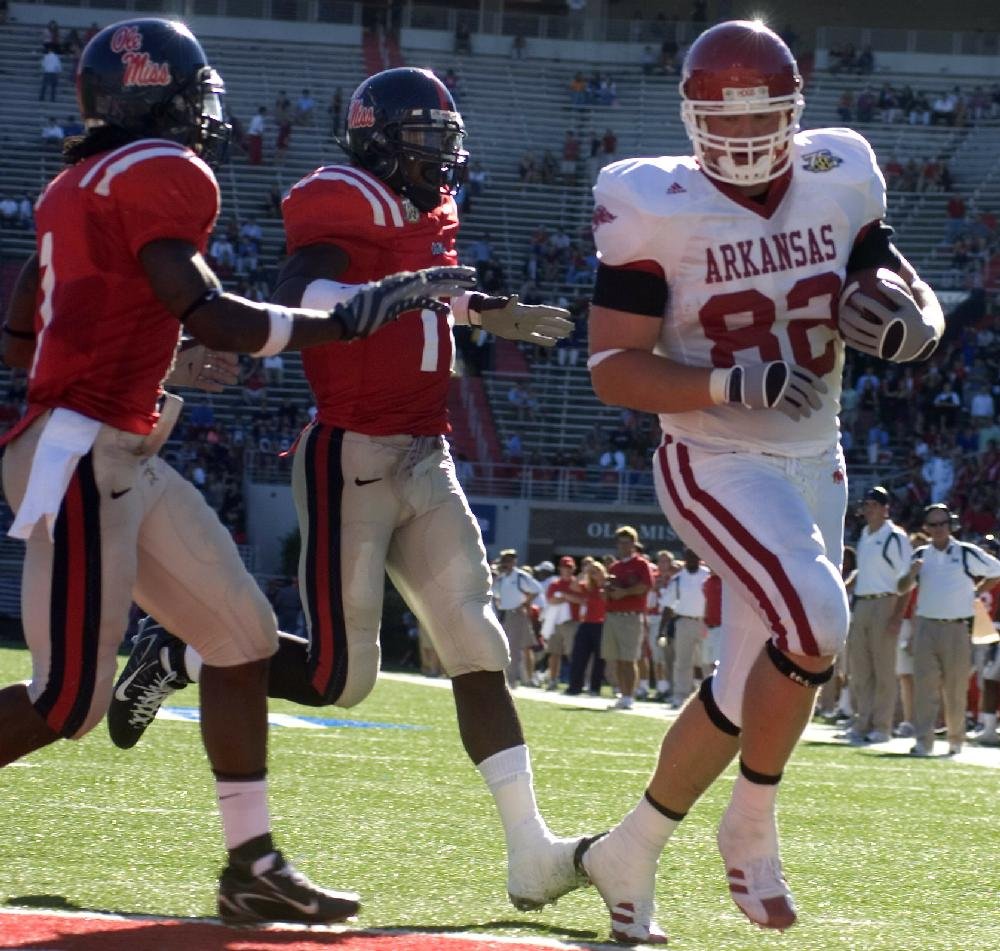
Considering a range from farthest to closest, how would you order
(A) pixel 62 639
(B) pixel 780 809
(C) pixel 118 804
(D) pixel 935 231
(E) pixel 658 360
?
(D) pixel 935 231 → (B) pixel 780 809 → (C) pixel 118 804 → (E) pixel 658 360 → (A) pixel 62 639

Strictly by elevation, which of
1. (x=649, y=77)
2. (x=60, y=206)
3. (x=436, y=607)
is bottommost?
(x=436, y=607)

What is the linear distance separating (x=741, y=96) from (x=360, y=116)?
123 cm

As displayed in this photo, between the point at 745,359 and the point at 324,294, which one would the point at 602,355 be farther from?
the point at 324,294

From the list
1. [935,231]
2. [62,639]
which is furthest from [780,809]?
[935,231]

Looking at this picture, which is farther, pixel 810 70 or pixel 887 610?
pixel 810 70

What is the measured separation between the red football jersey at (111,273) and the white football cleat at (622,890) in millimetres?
1385

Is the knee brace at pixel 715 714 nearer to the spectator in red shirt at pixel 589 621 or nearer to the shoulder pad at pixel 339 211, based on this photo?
the shoulder pad at pixel 339 211

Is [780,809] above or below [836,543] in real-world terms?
below

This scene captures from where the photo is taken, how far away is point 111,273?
3.70 m

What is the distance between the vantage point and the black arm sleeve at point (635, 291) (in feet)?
13.4

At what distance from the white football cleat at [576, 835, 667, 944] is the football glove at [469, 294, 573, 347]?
122cm

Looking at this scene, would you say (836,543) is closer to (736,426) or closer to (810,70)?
(736,426)

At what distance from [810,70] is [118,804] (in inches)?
1205

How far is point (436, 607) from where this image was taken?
15.2 feet
